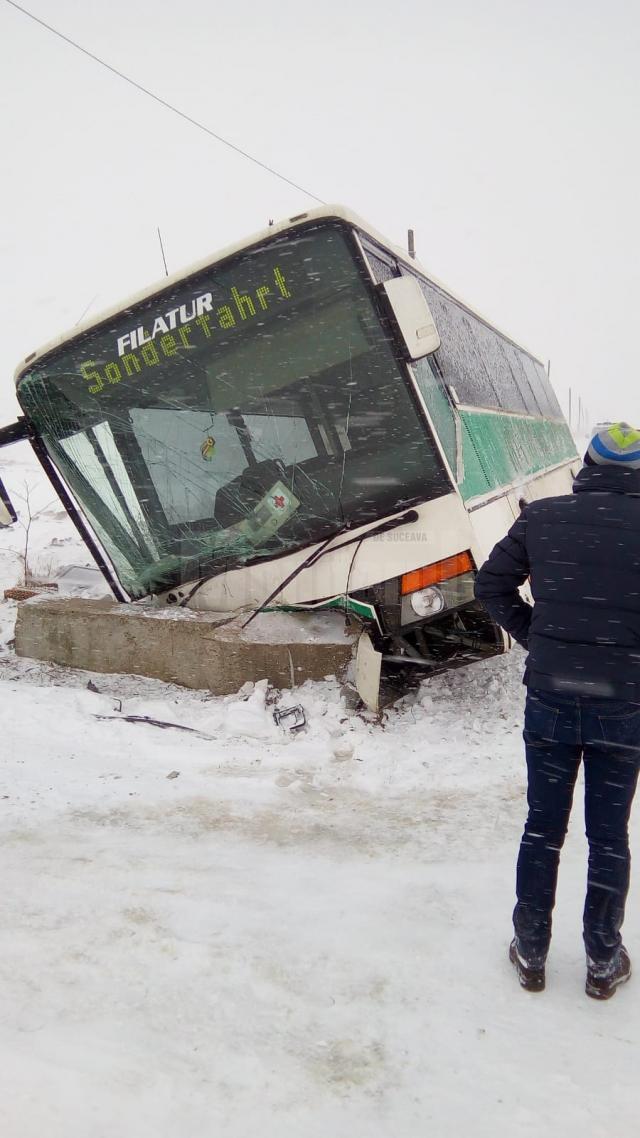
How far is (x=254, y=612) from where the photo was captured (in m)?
5.07

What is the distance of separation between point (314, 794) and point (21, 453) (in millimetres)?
46463

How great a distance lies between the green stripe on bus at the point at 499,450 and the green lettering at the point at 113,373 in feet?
7.83

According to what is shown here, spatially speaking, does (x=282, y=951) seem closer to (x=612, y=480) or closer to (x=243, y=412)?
(x=612, y=480)

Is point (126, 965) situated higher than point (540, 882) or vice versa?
point (540, 882)

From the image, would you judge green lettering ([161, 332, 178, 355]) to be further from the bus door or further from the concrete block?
the concrete block

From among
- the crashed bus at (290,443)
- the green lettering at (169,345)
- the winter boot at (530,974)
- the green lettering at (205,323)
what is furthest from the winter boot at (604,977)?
the green lettering at (169,345)

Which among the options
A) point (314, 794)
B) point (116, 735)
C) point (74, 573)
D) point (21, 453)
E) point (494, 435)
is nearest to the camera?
point (314, 794)

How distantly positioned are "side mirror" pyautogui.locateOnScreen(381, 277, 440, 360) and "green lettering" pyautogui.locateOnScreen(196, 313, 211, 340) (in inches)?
44.8

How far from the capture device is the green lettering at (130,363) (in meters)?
4.88

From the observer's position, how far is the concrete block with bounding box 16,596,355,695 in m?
5.06

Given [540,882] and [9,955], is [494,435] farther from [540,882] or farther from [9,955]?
[9,955]

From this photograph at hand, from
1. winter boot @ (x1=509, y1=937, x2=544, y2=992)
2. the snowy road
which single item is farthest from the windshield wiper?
winter boot @ (x1=509, y1=937, x2=544, y2=992)

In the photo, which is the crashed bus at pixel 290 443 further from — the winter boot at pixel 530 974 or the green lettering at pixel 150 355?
the winter boot at pixel 530 974

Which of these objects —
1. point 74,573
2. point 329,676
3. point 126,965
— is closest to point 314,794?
point 329,676
